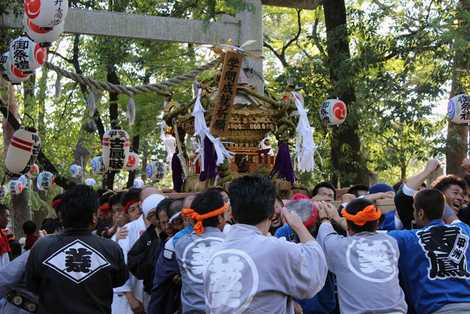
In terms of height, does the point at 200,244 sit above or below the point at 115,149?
below

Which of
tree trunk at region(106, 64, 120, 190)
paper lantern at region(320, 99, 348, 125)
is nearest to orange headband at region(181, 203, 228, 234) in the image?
paper lantern at region(320, 99, 348, 125)

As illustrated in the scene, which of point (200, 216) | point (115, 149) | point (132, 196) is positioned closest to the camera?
point (200, 216)

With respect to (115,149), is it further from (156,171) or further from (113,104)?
(156,171)

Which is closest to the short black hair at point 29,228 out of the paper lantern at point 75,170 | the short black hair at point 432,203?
the short black hair at point 432,203

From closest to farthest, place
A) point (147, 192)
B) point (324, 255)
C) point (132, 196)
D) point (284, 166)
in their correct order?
point (324, 255), point (147, 192), point (132, 196), point (284, 166)

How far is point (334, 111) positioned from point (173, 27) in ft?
9.40

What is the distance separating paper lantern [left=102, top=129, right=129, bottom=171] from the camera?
51.0 ft

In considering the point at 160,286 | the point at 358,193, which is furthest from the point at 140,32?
the point at 160,286

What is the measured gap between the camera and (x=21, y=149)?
11.8 meters

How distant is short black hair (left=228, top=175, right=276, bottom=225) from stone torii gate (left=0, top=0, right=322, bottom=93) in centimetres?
746

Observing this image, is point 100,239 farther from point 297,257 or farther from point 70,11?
point 70,11

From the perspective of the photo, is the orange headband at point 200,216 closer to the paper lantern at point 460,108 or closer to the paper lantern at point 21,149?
the paper lantern at point 460,108

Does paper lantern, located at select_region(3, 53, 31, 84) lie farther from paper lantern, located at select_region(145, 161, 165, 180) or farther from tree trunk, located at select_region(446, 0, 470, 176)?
paper lantern, located at select_region(145, 161, 165, 180)

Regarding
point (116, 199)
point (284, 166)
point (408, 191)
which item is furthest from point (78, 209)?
point (284, 166)
